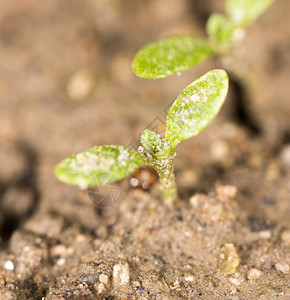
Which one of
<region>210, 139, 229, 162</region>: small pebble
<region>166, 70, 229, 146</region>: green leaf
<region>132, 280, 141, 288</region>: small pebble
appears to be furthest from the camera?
<region>210, 139, 229, 162</region>: small pebble

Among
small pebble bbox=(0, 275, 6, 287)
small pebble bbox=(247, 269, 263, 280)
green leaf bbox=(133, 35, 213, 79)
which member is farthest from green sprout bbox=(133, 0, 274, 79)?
small pebble bbox=(0, 275, 6, 287)

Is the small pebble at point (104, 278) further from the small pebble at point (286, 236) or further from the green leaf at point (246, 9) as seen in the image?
→ the green leaf at point (246, 9)

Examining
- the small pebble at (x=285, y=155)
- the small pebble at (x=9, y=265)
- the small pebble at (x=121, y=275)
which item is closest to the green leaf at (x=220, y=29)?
the small pebble at (x=285, y=155)

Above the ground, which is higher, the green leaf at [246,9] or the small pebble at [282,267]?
the green leaf at [246,9]

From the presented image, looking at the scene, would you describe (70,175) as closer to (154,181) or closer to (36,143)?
(154,181)

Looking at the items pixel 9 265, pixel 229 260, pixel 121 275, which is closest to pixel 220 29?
pixel 229 260

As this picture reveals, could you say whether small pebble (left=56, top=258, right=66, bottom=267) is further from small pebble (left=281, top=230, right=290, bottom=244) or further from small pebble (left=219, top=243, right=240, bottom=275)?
small pebble (left=281, top=230, right=290, bottom=244)

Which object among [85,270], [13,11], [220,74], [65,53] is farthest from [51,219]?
[13,11]
